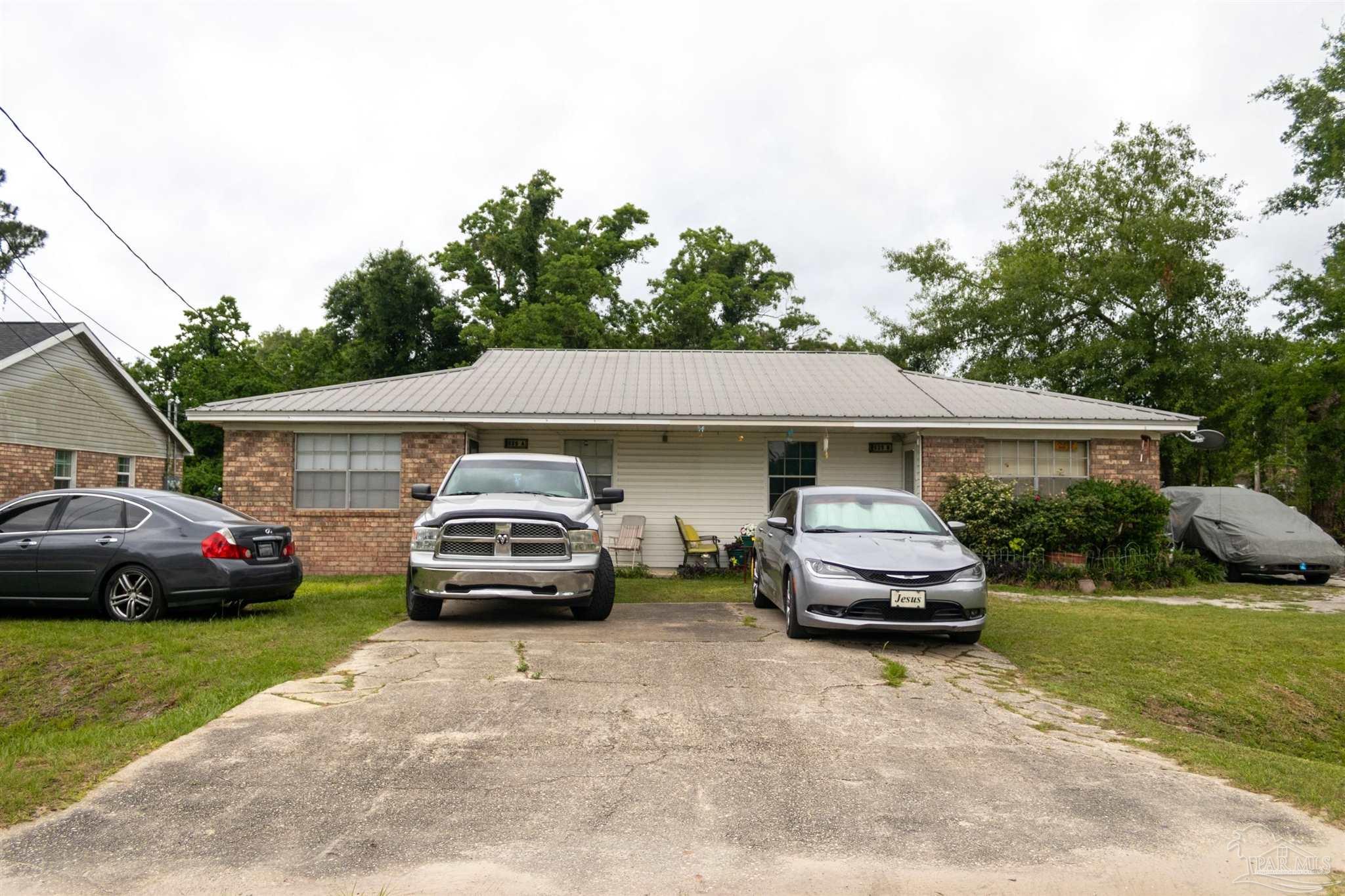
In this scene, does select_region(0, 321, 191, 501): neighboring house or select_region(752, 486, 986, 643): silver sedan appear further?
select_region(0, 321, 191, 501): neighboring house

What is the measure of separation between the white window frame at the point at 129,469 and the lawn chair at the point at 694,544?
16498 millimetres

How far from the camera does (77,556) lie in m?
8.99

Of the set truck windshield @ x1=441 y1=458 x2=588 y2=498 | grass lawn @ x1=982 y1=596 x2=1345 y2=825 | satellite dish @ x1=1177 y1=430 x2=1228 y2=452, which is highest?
satellite dish @ x1=1177 y1=430 x2=1228 y2=452

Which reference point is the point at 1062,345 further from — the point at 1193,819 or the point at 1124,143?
the point at 1193,819

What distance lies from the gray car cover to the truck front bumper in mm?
11146

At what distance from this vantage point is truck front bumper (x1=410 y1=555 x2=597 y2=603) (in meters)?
8.78

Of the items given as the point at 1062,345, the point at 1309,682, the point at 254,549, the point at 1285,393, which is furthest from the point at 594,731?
the point at 1062,345

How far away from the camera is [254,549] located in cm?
923

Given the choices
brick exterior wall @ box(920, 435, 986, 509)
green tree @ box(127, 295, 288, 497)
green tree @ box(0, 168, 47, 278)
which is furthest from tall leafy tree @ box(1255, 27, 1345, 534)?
green tree @ box(127, 295, 288, 497)

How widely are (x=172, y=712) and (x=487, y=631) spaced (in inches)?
134

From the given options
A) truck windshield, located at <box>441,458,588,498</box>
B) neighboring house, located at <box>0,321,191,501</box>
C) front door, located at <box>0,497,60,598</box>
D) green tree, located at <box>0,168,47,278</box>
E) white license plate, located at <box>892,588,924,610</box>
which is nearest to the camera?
white license plate, located at <box>892,588,924,610</box>

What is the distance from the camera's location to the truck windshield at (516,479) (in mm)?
10055

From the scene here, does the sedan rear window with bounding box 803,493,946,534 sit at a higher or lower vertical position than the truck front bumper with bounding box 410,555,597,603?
higher

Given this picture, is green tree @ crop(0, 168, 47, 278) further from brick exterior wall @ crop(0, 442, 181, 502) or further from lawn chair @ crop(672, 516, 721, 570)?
lawn chair @ crop(672, 516, 721, 570)
